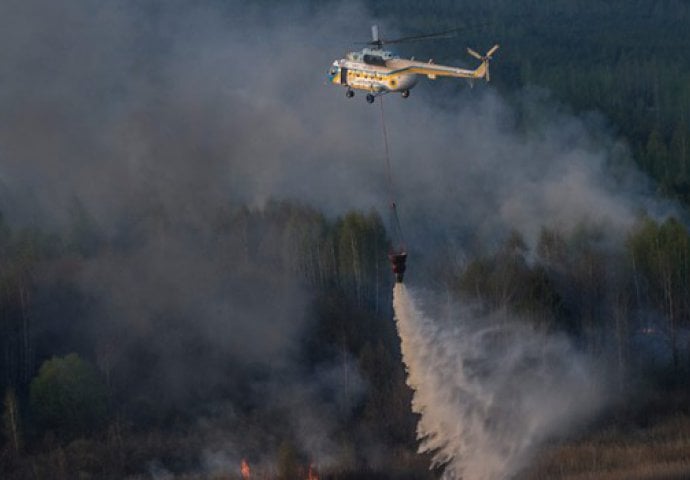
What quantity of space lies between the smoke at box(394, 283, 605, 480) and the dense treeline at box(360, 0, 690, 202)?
19.9m

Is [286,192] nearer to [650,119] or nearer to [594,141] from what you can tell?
[594,141]

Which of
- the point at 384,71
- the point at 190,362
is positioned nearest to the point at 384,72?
the point at 384,71

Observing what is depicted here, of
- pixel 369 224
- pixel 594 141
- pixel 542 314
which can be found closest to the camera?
pixel 542 314

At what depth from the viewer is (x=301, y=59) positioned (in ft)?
298

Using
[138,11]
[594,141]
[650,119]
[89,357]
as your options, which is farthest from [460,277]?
[650,119]

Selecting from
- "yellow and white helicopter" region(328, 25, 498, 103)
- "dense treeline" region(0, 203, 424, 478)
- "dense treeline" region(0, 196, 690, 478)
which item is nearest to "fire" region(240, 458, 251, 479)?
"dense treeline" region(0, 203, 424, 478)

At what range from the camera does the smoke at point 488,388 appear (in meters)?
53.2

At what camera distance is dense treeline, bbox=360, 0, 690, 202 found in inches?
3723

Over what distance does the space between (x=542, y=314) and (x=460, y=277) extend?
4.60 meters

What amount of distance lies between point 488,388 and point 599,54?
2788 inches

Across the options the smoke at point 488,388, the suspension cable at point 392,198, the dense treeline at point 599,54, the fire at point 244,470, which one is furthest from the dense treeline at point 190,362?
the dense treeline at point 599,54

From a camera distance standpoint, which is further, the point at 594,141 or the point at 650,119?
the point at 650,119

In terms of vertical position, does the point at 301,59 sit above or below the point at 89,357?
above

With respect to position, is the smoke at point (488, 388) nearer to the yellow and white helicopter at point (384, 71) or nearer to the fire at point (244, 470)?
the fire at point (244, 470)
